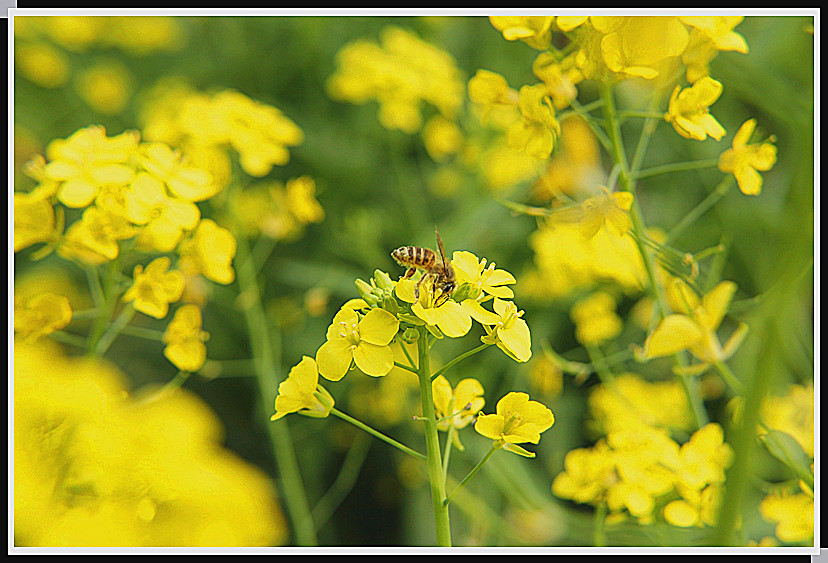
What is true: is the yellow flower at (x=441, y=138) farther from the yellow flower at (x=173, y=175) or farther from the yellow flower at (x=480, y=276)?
the yellow flower at (x=480, y=276)

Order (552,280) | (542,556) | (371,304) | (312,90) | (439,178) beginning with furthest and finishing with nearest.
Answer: (312,90) → (439,178) → (552,280) → (542,556) → (371,304)

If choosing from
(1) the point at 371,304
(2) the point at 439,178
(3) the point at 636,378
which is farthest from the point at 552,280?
(1) the point at 371,304

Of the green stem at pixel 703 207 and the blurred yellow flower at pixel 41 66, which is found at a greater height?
the green stem at pixel 703 207

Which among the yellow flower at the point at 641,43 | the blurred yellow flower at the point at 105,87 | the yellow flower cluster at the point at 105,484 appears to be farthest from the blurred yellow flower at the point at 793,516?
the blurred yellow flower at the point at 105,87

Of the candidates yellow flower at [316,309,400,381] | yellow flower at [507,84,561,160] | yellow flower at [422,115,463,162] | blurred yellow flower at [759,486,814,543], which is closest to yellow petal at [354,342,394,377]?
yellow flower at [316,309,400,381]

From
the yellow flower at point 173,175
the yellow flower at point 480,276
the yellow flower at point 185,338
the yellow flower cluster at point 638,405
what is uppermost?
the yellow flower at point 480,276

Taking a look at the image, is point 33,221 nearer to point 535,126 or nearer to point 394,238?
point 535,126

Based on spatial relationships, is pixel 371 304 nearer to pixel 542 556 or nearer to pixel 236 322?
pixel 542 556
